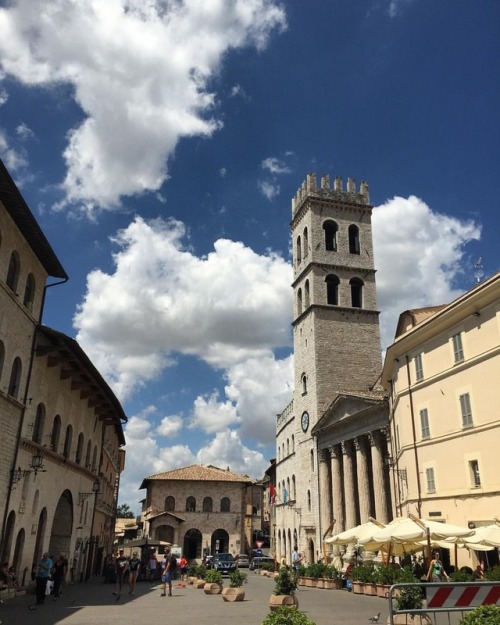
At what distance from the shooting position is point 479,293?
21328 millimetres

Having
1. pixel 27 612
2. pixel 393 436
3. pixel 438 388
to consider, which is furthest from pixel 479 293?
pixel 27 612

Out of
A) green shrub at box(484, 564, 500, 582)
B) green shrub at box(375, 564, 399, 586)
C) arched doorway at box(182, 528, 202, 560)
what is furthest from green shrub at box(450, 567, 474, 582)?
arched doorway at box(182, 528, 202, 560)

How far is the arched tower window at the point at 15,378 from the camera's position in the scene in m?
19.1

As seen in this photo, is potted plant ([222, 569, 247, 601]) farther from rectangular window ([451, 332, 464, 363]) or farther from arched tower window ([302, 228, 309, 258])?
arched tower window ([302, 228, 309, 258])

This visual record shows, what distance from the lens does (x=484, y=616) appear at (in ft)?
21.5

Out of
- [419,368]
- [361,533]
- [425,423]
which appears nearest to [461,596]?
[361,533]

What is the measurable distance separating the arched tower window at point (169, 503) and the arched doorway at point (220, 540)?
18.6 ft

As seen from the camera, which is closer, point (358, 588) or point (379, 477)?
point (358, 588)

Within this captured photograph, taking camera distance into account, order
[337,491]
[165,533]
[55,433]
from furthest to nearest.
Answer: [165,533], [337,491], [55,433]

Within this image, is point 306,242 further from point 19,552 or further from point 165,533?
point 19,552

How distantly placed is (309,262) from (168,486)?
102 feet

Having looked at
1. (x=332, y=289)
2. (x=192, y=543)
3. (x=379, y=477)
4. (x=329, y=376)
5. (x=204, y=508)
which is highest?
(x=332, y=289)

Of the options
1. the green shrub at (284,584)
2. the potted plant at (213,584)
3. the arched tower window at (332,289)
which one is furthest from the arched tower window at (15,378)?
the arched tower window at (332,289)

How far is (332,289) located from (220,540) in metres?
32.1
